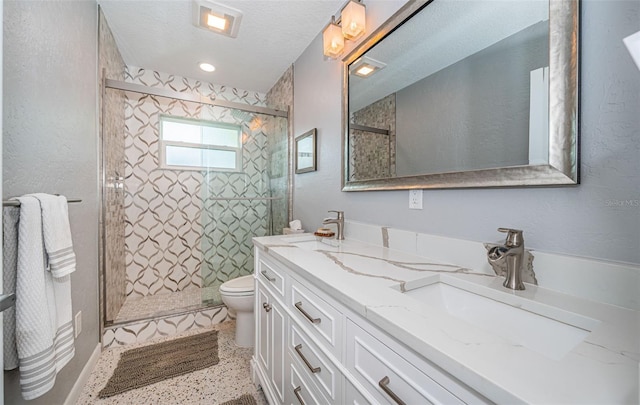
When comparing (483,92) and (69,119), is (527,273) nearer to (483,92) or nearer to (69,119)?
(483,92)

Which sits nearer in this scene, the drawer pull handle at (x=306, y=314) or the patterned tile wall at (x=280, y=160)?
the drawer pull handle at (x=306, y=314)

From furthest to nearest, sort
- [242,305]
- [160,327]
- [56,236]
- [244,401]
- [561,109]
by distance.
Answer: [160,327]
[242,305]
[244,401]
[56,236]
[561,109]

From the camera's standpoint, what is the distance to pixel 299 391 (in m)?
1.00

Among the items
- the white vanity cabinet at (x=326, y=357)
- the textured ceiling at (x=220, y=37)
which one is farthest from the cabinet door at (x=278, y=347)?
the textured ceiling at (x=220, y=37)

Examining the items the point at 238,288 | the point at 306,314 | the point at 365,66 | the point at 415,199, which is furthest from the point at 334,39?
the point at 238,288

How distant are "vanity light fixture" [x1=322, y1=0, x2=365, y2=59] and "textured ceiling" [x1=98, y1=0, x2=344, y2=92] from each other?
24 centimetres

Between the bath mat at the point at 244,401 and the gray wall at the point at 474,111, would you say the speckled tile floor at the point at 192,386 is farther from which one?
the gray wall at the point at 474,111

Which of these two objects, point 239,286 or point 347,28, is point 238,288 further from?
point 347,28

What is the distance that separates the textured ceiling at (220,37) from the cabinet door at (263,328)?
184 cm

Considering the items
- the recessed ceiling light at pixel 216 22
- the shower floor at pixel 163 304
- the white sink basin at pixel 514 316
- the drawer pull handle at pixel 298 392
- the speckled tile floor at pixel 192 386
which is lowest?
the speckled tile floor at pixel 192 386

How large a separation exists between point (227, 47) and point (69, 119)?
1337 millimetres

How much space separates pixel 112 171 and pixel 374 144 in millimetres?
2146

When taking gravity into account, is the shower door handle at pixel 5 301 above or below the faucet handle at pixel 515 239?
below

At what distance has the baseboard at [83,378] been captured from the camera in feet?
4.52
